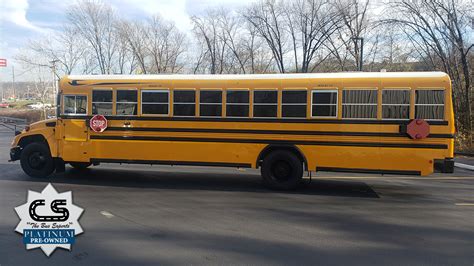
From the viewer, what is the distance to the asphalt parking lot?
13.8ft

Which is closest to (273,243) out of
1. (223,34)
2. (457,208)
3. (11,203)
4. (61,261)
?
(61,261)

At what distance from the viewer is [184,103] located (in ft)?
26.7

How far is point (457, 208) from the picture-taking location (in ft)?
21.6

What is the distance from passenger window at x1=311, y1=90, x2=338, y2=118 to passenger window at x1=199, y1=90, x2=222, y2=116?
7.09ft

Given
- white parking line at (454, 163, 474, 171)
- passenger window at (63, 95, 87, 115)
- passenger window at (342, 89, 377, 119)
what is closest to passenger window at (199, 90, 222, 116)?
passenger window at (342, 89, 377, 119)

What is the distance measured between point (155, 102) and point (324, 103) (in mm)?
3992

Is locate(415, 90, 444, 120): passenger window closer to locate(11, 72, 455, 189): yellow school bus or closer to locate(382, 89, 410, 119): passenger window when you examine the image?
locate(11, 72, 455, 189): yellow school bus

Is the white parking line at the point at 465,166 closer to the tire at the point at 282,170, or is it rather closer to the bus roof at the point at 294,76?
the bus roof at the point at 294,76

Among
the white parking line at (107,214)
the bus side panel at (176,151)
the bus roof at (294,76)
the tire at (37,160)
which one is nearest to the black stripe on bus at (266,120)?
the bus side panel at (176,151)

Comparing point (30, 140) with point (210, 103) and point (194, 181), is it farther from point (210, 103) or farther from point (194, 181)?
point (210, 103)

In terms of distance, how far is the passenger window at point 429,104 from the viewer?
708 centimetres

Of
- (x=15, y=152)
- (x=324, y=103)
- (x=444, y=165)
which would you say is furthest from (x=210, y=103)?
(x=15, y=152)

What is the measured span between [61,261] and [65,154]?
17.6 feet

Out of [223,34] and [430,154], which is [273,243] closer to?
[430,154]
